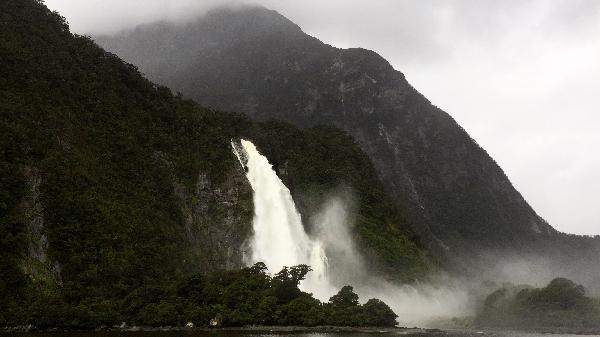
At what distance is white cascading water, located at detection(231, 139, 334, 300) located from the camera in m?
90.2

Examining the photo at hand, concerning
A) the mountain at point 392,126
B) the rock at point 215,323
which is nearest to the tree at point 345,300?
the rock at point 215,323

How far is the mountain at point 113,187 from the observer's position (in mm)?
61812

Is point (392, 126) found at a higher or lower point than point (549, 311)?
higher

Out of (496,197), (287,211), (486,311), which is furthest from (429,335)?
(496,197)

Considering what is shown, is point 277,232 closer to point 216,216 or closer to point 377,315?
point 216,216

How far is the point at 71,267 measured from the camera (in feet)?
213

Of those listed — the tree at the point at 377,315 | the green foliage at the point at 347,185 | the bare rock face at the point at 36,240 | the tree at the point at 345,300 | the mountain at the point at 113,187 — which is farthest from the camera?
the green foliage at the point at 347,185

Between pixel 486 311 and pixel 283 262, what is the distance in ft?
99.7

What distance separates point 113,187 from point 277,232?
26.2m

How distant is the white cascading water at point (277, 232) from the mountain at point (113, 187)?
102 inches

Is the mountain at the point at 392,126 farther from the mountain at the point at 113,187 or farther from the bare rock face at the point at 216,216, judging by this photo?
the bare rock face at the point at 216,216

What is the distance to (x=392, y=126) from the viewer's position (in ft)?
614

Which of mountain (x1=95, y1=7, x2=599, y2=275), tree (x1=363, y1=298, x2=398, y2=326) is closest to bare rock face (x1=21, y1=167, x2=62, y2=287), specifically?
tree (x1=363, y1=298, x2=398, y2=326)

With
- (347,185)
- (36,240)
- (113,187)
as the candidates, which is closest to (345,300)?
(113,187)
